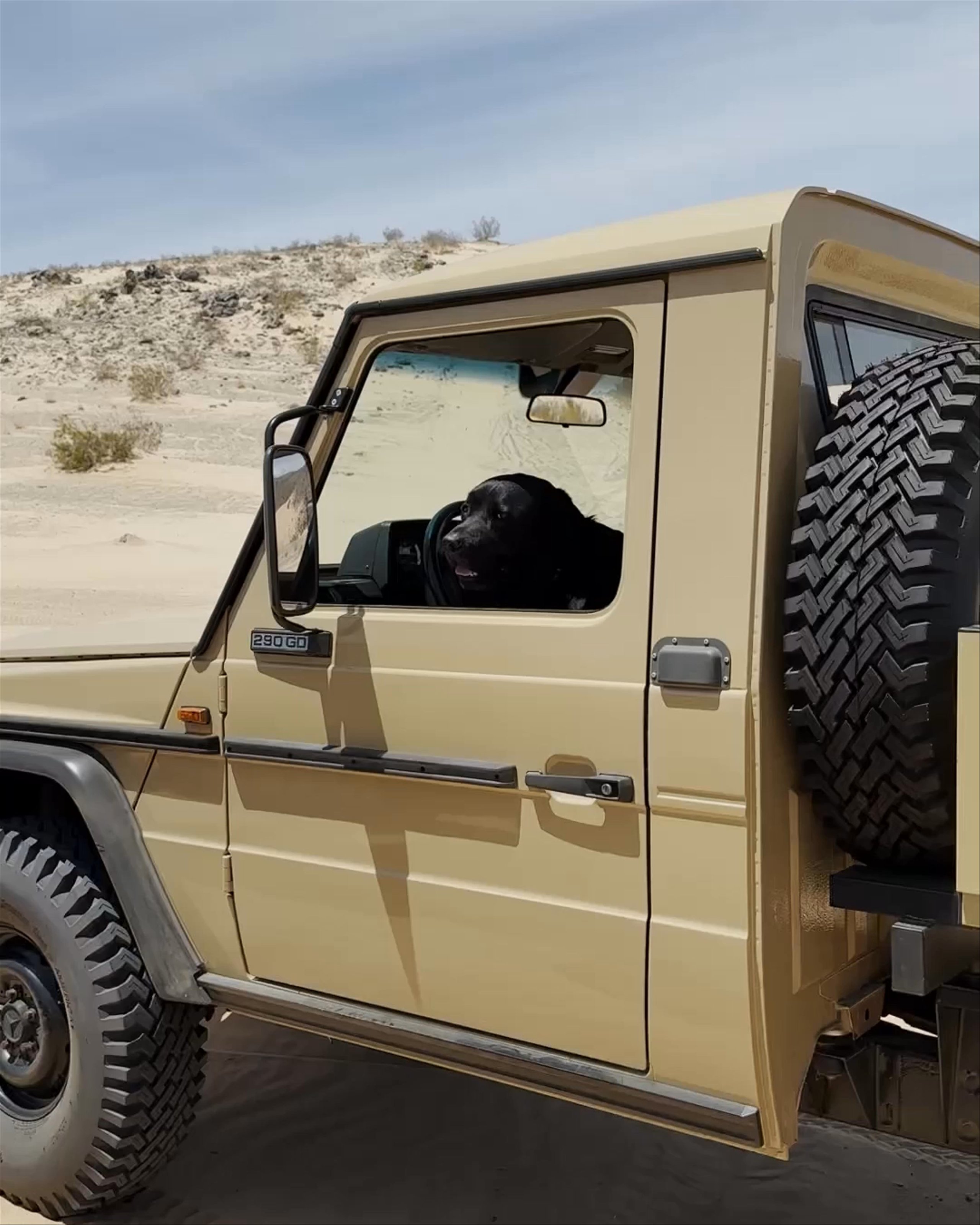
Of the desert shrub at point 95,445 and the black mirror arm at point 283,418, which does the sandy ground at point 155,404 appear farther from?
the black mirror arm at point 283,418

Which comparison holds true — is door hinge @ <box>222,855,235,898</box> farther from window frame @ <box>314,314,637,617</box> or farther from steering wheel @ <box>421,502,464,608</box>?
steering wheel @ <box>421,502,464,608</box>

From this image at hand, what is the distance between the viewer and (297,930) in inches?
119

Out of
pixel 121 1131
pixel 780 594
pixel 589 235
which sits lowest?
pixel 121 1131

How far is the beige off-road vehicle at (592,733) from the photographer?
2.29 metres

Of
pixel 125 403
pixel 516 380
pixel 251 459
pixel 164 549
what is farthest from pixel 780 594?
pixel 125 403

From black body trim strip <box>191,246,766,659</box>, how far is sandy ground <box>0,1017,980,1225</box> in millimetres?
1608

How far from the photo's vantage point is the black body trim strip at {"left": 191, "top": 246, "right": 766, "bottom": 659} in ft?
8.04

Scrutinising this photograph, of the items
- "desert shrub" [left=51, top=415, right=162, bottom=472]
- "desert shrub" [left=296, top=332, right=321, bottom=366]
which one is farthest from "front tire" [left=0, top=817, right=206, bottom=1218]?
"desert shrub" [left=296, top=332, right=321, bottom=366]

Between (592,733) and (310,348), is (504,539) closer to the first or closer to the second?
(592,733)

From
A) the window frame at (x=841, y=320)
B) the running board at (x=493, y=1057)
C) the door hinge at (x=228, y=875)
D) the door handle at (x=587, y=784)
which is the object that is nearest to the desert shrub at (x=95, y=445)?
the door hinge at (x=228, y=875)

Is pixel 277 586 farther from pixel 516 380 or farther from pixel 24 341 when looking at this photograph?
pixel 24 341

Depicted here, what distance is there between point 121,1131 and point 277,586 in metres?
1.50

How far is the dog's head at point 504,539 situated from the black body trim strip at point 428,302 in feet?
1.32

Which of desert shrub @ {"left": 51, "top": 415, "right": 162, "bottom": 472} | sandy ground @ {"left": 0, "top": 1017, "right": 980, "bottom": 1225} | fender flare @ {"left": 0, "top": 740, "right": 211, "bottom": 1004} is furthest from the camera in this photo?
desert shrub @ {"left": 51, "top": 415, "right": 162, "bottom": 472}
